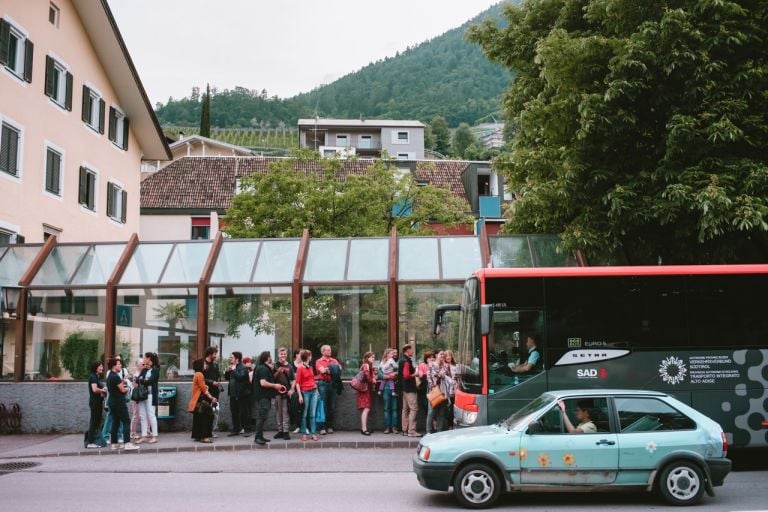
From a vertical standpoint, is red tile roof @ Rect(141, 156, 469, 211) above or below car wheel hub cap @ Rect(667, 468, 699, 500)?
above

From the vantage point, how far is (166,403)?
18062mm

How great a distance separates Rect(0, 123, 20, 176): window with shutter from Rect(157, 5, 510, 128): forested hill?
12383 centimetres

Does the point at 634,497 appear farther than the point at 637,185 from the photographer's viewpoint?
No

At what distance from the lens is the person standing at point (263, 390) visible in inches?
621

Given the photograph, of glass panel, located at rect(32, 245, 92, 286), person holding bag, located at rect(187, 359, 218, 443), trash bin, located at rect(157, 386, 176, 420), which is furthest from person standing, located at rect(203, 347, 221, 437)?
glass panel, located at rect(32, 245, 92, 286)

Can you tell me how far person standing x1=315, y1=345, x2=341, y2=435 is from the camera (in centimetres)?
1697

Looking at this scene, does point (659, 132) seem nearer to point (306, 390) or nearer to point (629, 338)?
point (629, 338)

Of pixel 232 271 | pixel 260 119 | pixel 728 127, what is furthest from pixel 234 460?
pixel 260 119

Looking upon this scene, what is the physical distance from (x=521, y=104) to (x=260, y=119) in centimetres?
13975

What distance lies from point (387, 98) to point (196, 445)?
155m

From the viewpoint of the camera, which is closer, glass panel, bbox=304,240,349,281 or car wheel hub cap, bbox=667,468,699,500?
car wheel hub cap, bbox=667,468,699,500

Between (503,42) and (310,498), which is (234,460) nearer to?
(310,498)

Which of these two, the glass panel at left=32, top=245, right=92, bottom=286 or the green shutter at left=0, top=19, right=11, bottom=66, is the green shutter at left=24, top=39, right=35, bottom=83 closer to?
the green shutter at left=0, top=19, right=11, bottom=66

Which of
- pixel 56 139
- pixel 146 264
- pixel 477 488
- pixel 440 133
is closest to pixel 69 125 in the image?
pixel 56 139
